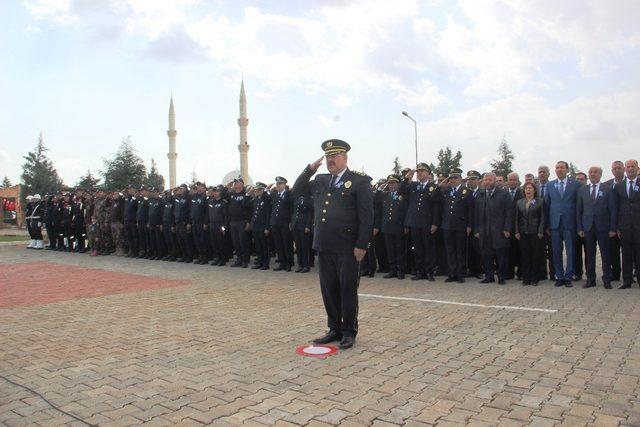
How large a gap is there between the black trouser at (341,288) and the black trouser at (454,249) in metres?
4.55

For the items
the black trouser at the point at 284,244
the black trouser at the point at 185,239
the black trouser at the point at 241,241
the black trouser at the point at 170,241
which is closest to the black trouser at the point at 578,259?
the black trouser at the point at 284,244

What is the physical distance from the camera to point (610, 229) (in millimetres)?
8531

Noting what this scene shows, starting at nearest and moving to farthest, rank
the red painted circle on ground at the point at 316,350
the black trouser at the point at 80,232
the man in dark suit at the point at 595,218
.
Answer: the red painted circle on ground at the point at 316,350 < the man in dark suit at the point at 595,218 < the black trouser at the point at 80,232

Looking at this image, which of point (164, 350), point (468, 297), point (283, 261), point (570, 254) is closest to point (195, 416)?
point (164, 350)

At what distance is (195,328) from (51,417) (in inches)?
99.7

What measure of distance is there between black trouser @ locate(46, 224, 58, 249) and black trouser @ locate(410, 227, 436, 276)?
46.6ft

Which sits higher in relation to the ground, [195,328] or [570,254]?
[570,254]

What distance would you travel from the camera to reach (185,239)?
14.0m

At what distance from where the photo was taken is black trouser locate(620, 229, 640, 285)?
8250 mm

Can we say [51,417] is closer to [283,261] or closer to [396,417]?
[396,417]

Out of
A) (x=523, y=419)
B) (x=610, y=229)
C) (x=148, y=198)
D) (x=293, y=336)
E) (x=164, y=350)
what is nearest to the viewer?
(x=523, y=419)

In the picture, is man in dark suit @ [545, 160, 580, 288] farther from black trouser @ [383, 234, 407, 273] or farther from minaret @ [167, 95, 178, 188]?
minaret @ [167, 95, 178, 188]

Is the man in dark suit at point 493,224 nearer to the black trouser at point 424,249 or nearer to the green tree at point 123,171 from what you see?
the black trouser at point 424,249

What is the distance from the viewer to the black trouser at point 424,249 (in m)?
9.82
